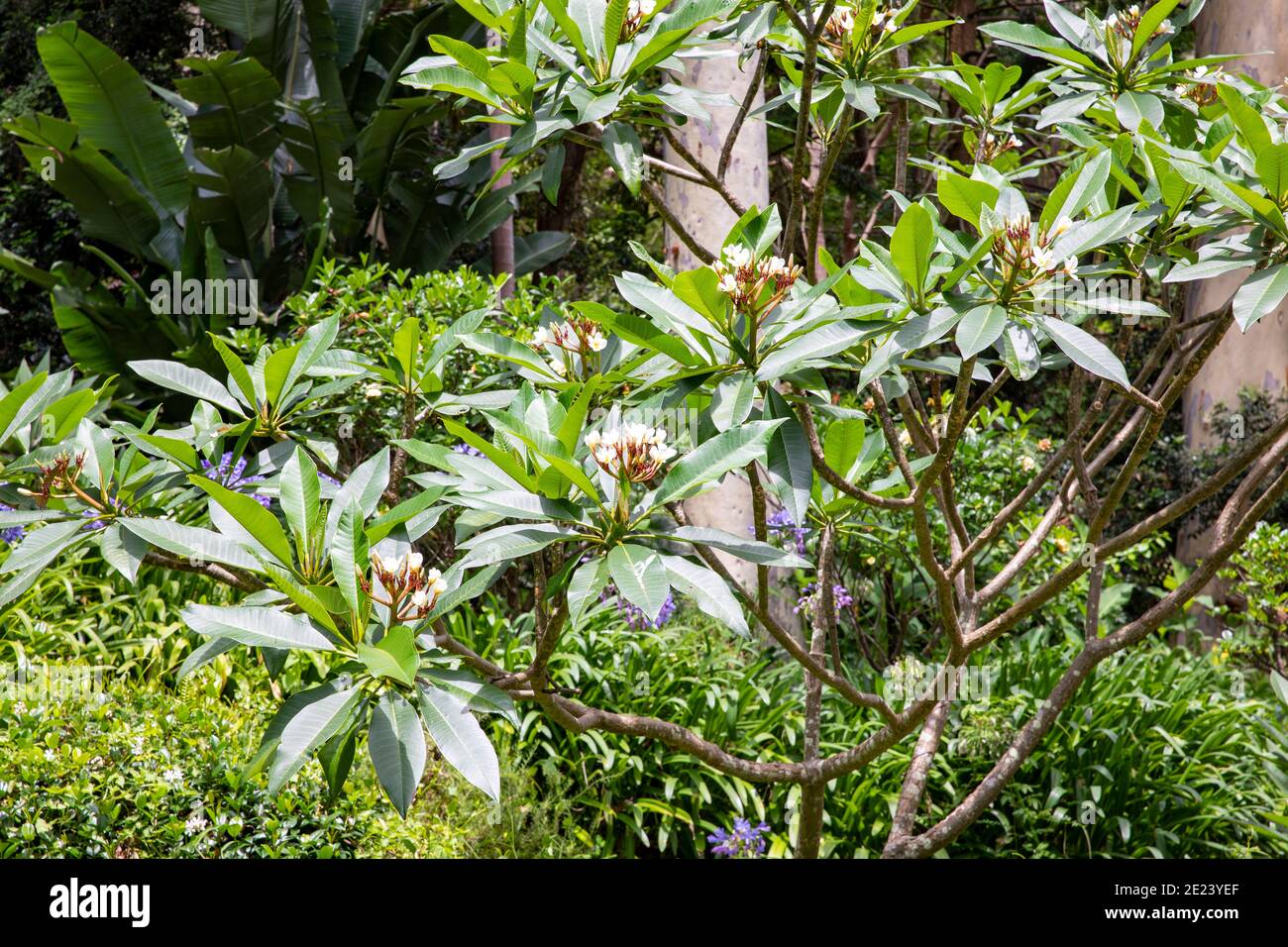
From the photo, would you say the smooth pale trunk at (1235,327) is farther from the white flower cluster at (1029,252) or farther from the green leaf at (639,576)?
the green leaf at (639,576)

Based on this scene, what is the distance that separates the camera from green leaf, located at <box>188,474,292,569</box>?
1510 mm

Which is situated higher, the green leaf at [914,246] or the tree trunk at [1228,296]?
the tree trunk at [1228,296]

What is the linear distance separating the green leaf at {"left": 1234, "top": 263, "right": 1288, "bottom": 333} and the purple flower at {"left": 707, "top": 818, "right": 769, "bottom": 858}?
245cm

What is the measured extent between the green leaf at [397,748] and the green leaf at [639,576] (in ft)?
1.07

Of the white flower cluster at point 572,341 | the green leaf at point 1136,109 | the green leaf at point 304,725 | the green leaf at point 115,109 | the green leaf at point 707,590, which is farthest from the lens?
the green leaf at point 115,109

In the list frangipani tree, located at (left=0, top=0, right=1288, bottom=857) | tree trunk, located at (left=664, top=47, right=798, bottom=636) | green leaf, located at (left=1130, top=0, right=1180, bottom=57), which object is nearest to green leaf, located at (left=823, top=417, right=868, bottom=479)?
frangipani tree, located at (left=0, top=0, right=1288, bottom=857)

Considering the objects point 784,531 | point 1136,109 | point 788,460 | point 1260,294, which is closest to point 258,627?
point 788,460

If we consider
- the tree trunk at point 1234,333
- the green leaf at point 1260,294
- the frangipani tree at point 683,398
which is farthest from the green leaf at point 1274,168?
the tree trunk at point 1234,333

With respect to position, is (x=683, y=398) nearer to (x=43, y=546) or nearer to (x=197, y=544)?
(x=197, y=544)

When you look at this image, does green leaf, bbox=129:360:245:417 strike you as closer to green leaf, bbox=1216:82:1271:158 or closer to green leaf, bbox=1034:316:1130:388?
green leaf, bbox=1034:316:1130:388

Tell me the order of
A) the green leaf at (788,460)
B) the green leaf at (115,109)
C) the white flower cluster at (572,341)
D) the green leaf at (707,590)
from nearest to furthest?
the green leaf at (707,590) < the green leaf at (788,460) < the white flower cluster at (572,341) < the green leaf at (115,109)

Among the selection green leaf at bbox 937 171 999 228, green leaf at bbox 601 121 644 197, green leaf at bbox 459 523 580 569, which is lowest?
green leaf at bbox 459 523 580 569

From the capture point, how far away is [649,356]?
1901 mm

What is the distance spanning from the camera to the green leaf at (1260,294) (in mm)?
1636
